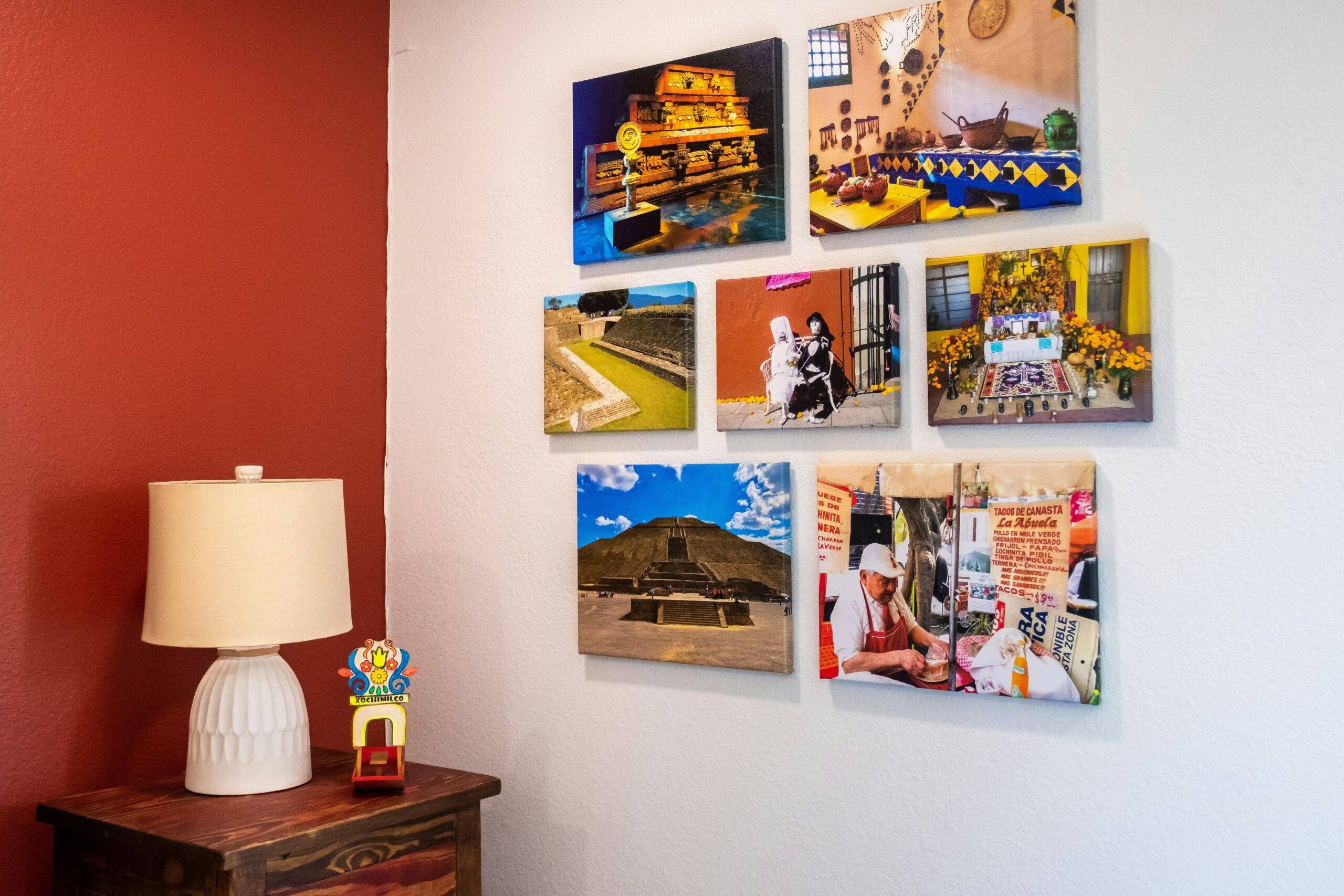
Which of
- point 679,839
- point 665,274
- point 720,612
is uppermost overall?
point 665,274

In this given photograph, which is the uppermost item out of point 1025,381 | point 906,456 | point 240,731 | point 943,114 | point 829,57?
point 829,57

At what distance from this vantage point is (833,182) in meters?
1.62

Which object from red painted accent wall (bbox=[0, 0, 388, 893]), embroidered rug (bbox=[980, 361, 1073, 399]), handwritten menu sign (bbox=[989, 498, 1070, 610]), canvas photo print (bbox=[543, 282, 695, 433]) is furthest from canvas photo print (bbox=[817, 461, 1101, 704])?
red painted accent wall (bbox=[0, 0, 388, 893])

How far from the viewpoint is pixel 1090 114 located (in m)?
1.45

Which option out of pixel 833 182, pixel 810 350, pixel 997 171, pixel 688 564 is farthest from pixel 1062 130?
pixel 688 564

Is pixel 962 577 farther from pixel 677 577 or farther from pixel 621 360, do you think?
pixel 621 360

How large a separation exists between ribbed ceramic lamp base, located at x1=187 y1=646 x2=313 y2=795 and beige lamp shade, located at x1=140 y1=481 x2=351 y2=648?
105 millimetres

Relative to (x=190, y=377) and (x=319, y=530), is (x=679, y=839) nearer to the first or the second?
(x=319, y=530)

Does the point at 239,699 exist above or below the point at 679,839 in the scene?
above

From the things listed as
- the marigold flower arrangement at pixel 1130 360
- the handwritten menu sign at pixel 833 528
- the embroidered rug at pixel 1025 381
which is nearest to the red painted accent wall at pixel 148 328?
the handwritten menu sign at pixel 833 528

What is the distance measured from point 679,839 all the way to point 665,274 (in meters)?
1.02

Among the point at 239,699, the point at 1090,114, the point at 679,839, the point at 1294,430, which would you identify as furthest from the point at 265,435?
the point at 1294,430

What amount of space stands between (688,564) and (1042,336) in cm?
70

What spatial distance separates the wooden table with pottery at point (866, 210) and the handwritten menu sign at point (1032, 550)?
48cm
